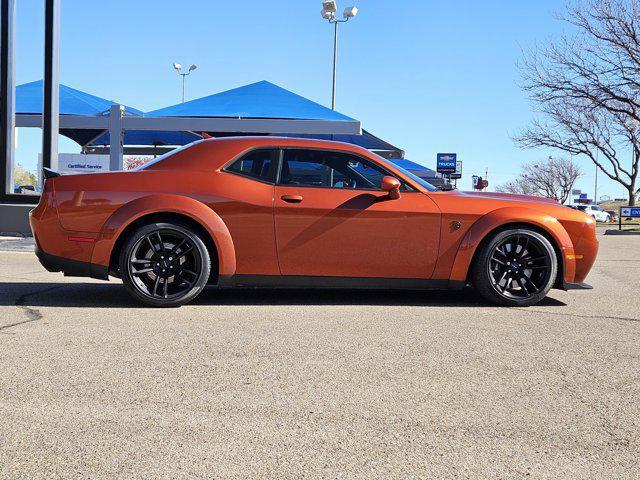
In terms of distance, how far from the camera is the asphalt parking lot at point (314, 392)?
224cm

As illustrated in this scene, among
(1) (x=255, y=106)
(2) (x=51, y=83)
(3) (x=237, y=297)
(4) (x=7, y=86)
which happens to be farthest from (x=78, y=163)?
(3) (x=237, y=297)

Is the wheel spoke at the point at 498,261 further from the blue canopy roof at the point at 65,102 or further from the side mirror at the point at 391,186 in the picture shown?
the blue canopy roof at the point at 65,102

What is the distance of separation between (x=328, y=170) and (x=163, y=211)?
142 centimetres

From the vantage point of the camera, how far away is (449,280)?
545 centimetres

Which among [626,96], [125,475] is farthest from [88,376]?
[626,96]

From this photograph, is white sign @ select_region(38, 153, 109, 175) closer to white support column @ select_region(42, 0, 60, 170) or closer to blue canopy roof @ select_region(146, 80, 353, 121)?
blue canopy roof @ select_region(146, 80, 353, 121)

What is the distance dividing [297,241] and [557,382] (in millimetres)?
2551

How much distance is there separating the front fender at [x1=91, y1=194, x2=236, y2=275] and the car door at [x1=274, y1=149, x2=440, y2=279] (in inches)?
17.9

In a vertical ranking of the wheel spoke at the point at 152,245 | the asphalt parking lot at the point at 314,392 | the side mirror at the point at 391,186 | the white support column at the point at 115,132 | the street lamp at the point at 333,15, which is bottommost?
the asphalt parking lot at the point at 314,392

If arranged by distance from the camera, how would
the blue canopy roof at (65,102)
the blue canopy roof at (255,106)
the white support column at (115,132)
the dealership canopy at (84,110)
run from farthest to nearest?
1. the dealership canopy at (84,110)
2. the blue canopy roof at (65,102)
3. the white support column at (115,132)
4. the blue canopy roof at (255,106)

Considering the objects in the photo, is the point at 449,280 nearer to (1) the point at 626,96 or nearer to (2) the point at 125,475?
(2) the point at 125,475

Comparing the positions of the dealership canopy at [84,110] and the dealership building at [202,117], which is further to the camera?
the dealership canopy at [84,110]

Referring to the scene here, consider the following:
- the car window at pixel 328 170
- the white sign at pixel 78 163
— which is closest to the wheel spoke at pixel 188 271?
the car window at pixel 328 170

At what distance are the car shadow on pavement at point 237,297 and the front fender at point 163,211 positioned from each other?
18.9 inches
